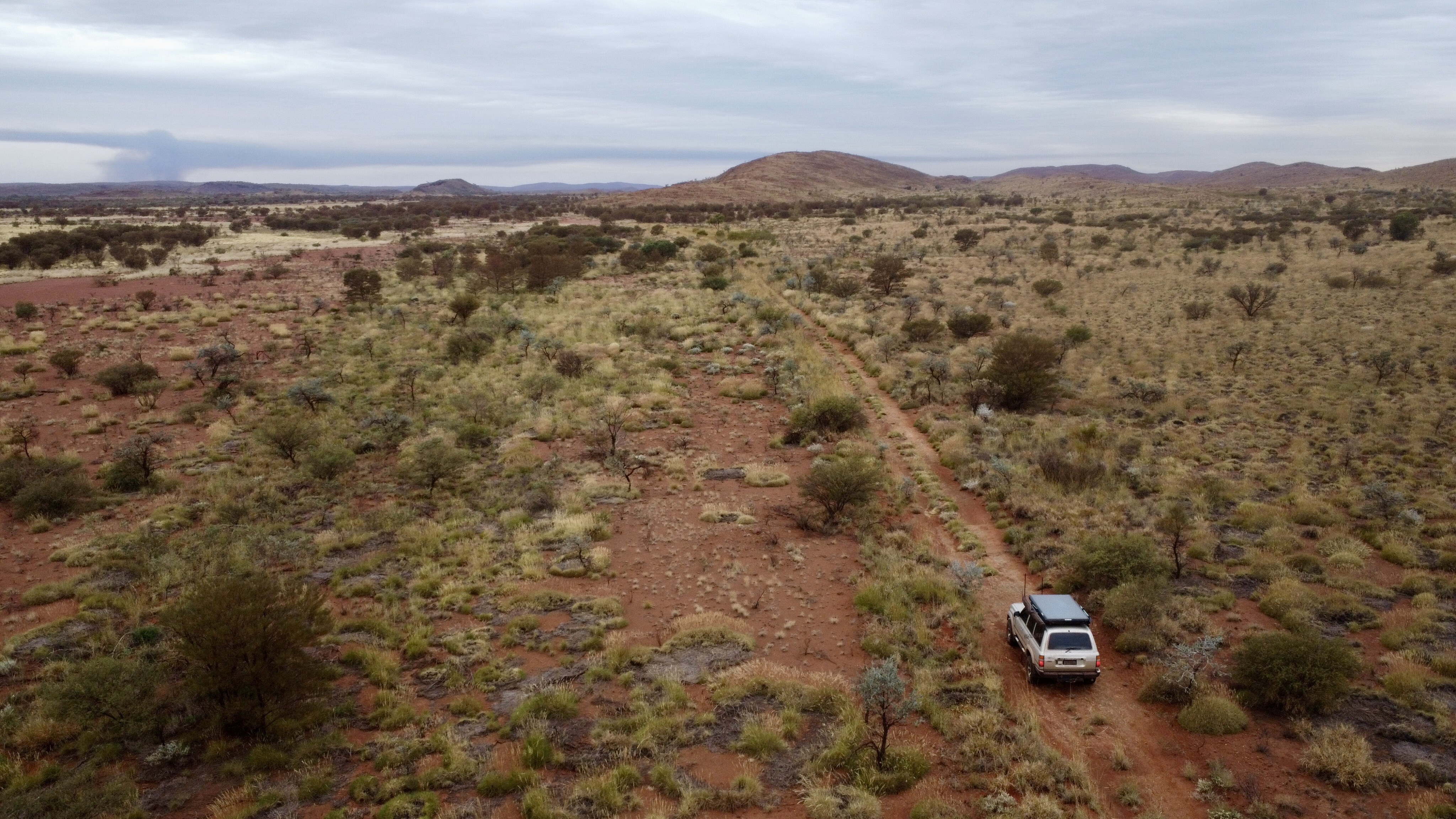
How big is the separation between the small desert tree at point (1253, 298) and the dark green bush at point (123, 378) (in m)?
43.3

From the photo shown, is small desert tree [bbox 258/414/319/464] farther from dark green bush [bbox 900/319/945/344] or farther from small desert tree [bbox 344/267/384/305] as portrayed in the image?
dark green bush [bbox 900/319/945/344]

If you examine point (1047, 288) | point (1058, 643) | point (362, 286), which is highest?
point (1047, 288)

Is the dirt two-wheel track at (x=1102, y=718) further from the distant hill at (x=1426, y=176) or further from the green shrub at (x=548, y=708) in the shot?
the distant hill at (x=1426, y=176)

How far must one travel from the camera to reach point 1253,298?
105ft

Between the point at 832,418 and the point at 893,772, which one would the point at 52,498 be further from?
the point at 832,418

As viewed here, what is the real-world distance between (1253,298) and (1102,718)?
98.6 feet

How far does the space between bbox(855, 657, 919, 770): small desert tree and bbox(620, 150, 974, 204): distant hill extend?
113222 mm

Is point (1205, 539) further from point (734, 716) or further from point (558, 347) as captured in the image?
point (558, 347)

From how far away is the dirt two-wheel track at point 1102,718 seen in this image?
8727mm

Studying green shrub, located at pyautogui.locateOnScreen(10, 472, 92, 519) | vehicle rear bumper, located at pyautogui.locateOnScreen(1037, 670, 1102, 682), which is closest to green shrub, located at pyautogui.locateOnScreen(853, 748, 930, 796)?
vehicle rear bumper, located at pyautogui.locateOnScreen(1037, 670, 1102, 682)

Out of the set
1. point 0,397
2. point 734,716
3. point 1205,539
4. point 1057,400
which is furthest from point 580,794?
point 0,397

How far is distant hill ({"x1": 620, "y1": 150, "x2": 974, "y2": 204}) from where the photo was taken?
4938 inches

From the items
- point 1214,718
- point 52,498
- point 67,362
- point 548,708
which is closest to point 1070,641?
point 1214,718

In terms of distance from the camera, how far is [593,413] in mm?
22656
